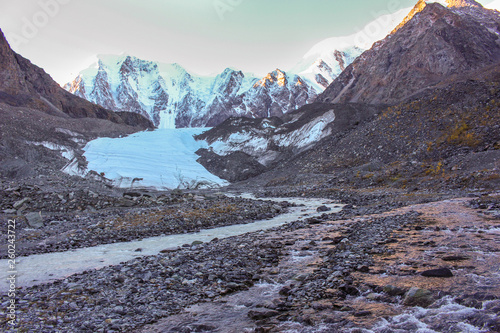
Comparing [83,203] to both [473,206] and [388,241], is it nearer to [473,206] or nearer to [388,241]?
[388,241]

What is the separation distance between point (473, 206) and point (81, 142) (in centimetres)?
6143

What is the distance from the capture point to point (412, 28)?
79.6 metres

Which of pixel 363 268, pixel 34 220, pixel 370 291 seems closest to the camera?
pixel 370 291

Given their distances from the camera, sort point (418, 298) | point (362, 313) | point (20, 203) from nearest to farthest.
Answer: point (362, 313), point (418, 298), point (20, 203)

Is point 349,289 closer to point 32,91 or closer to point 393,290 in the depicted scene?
point 393,290

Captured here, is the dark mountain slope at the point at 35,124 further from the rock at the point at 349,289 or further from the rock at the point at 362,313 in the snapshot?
the rock at the point at 362,313

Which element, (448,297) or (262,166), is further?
(262,166)

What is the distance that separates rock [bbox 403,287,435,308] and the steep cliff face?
7171 centimetres

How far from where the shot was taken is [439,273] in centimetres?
558

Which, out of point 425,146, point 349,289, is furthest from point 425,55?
point 349,289

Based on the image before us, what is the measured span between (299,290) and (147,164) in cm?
4552

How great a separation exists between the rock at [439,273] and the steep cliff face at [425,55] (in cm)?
7063

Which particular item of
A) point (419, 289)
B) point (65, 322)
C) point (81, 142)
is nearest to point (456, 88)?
point (419, 289)

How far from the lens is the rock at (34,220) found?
1642 cm
